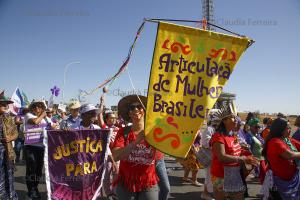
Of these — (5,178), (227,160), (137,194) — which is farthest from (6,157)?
(227,160)

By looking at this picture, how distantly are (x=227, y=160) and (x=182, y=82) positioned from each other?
148 cm

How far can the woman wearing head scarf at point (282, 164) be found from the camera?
3.92 m

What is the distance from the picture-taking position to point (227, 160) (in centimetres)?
357

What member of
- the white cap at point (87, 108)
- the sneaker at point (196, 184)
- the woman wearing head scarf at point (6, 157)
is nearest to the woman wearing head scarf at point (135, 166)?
the white cap at point (87, 108)

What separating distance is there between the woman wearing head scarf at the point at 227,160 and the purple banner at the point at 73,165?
1.46m

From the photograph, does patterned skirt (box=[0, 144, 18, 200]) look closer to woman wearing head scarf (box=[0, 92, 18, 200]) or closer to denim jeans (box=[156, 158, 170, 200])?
woman wearing head scarf (box=[0, 92, 18, 200])

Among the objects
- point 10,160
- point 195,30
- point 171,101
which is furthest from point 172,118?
point 10,160

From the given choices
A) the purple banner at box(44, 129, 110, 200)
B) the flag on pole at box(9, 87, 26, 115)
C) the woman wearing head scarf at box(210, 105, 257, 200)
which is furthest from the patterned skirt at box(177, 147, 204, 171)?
the flag on pole at box(9, 87, 26, 115)

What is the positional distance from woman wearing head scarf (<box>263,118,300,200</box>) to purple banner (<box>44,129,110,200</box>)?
7.26ft

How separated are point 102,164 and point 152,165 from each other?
3.11 ft

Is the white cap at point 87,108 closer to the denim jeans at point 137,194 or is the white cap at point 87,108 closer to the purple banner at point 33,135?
the purple banner at point 33,135

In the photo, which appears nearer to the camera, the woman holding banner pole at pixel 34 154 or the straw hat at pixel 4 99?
the straw hat at pixel 4 99

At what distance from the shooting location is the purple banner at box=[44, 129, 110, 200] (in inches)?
151

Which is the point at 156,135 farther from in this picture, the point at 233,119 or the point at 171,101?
the point at 233,119
